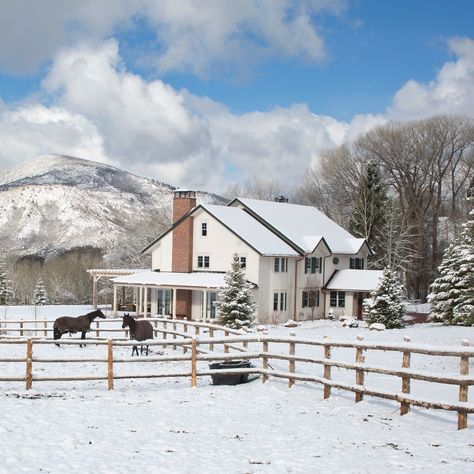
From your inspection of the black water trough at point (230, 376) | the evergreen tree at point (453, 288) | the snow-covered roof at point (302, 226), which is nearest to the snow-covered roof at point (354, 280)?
the snow-covered roof at point (302, 226)

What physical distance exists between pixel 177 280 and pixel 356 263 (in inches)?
625

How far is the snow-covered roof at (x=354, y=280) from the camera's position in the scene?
1832 inches

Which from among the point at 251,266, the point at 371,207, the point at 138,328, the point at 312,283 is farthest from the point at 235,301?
the point at 371,207

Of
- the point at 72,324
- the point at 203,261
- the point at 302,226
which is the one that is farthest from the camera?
the point at 302,226

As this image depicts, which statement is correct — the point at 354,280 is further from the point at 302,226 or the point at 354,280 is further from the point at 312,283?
the point at 302,226

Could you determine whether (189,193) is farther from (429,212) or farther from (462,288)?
(429,212)

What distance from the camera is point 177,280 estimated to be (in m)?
43.4

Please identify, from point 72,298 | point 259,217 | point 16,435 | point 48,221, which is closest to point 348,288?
point 259,217

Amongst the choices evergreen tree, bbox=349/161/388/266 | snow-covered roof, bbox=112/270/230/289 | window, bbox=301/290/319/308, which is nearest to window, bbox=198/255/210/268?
snow-covered roof, bbox=112/270/230/289

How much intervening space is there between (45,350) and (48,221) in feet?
548

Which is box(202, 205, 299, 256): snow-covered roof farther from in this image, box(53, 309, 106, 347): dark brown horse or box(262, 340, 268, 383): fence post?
box(262, 340, 268, 383): fence post

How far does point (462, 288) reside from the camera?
128 ft

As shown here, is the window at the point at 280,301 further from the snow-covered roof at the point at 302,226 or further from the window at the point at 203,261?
the window at the point at 203,261

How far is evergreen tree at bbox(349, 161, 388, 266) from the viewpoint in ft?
197
